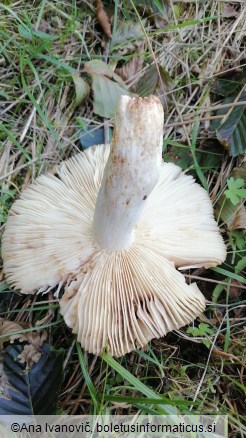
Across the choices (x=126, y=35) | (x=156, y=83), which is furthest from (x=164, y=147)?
(x=126, y=35)

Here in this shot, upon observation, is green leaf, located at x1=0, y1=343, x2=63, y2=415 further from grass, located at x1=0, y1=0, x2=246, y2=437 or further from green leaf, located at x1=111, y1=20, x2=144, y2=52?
green leaf, located at x1=111, y1=20, x2=144, y2=52

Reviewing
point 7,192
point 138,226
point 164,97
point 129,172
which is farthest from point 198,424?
point 164,97

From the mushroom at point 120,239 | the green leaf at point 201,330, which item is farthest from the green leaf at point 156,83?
the green leaf at point 201,330

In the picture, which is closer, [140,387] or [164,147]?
[140,387]

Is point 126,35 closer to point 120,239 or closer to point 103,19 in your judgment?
point 103,19

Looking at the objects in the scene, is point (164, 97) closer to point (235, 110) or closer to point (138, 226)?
point (235, 110)

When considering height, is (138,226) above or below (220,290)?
above
